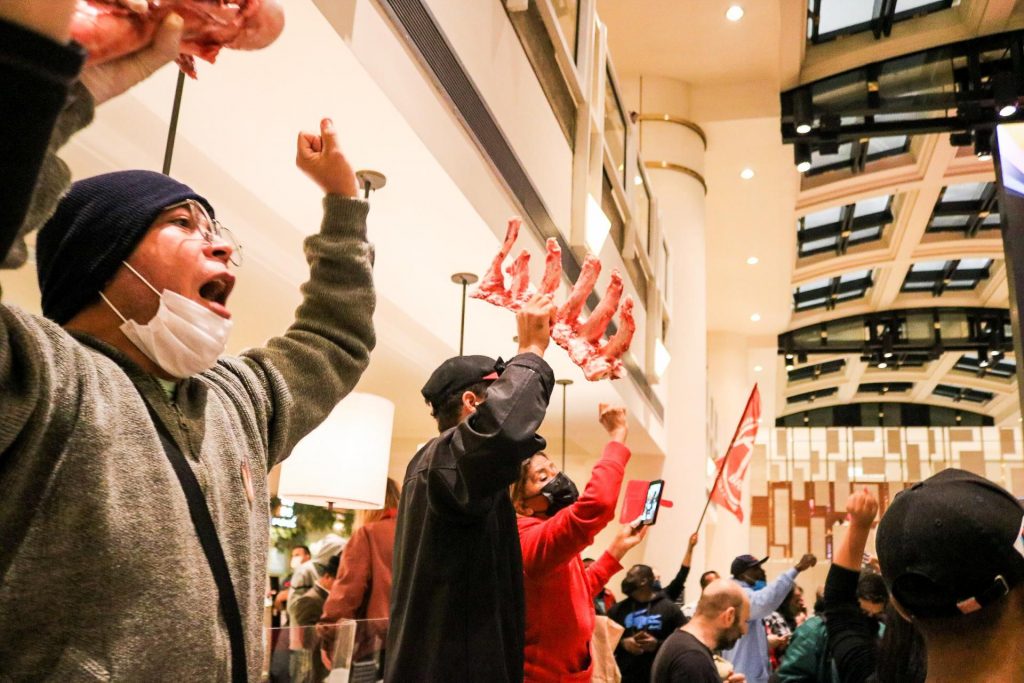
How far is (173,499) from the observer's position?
1077mm

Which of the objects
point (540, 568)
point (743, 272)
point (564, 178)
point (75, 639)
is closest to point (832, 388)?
point (743, 272)

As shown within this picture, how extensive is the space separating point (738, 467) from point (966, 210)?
9358mm

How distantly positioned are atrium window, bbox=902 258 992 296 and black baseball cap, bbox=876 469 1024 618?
59.7 feet

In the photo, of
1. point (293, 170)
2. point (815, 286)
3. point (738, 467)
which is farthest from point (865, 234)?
point (293, 170)

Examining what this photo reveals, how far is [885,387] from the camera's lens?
88.8 ft

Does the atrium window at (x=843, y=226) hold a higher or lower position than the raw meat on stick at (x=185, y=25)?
higher

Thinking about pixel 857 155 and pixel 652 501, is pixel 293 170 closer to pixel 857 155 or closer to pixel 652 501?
pixel 652 501

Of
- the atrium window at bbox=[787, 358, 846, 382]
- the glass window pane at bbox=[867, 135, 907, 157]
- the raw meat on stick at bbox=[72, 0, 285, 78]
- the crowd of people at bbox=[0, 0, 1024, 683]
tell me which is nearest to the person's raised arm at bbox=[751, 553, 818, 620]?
the crowd of people at bbox=[0, 0, 1024, 683]

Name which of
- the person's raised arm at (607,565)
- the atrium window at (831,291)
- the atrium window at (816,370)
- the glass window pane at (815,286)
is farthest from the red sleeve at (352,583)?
the atrium window at (816,370)

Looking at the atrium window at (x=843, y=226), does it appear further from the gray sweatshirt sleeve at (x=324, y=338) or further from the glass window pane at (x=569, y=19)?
the gray sweatshirt sleeve at (x=324, y=338)

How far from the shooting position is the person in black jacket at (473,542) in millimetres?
1883

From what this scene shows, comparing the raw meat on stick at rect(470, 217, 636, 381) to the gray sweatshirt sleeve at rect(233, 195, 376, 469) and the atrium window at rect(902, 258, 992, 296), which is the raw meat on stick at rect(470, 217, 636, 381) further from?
the atrium window at rect(902, 258, 992, 296)

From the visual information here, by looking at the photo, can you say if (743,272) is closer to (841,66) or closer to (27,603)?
(841,66)

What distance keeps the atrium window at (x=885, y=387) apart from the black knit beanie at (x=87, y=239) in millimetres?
27582
